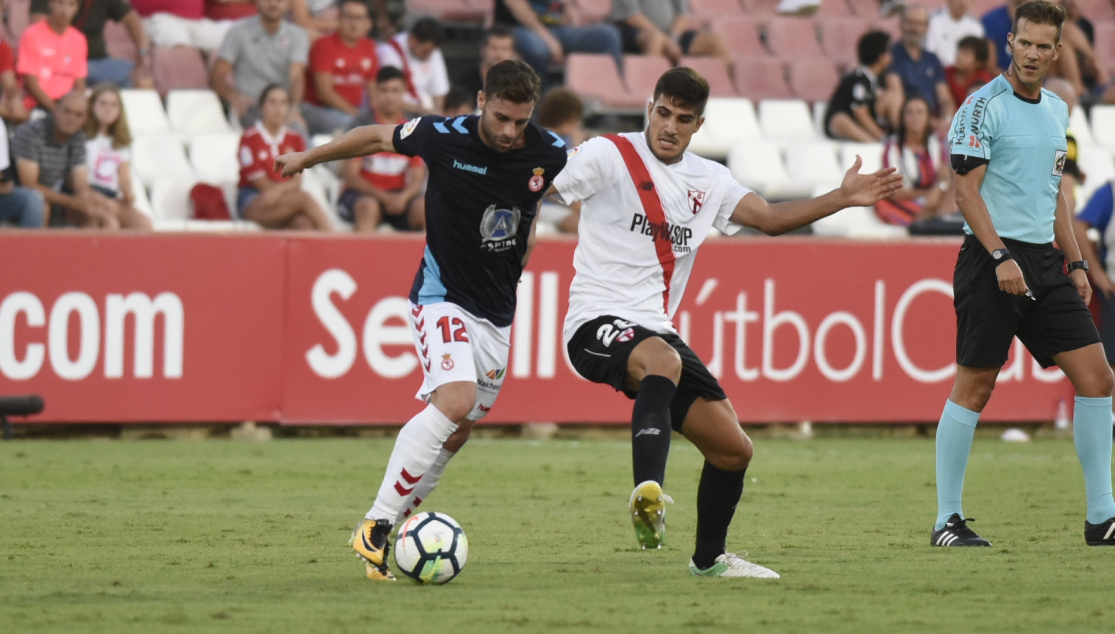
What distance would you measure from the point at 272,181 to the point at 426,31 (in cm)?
293

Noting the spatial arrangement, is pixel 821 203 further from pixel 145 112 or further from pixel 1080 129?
pixel 1080 129

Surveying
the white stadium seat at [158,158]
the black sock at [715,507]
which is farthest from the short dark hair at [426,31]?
the black sock at [715,507]

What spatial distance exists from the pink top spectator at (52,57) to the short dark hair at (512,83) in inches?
331

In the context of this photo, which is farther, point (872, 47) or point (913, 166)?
point (872, 47)

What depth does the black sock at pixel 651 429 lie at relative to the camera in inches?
233

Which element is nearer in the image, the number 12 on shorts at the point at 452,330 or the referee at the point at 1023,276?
the number 12 on shorts at the point at 452,330

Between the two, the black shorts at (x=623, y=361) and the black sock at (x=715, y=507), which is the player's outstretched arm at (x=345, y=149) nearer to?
the black shorts at (x=623, y=361)

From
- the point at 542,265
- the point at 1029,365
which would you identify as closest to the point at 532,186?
the point at 542,265

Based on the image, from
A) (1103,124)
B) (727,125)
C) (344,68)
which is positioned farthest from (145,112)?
(1103,124)

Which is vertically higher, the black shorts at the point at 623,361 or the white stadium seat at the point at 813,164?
the white stadium seat at the point at 813,164

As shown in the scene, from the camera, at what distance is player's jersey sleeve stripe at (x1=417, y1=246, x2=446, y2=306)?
654 centimetres

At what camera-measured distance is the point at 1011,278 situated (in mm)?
7090

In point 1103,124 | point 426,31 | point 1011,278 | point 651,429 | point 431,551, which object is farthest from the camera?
point 1103,124

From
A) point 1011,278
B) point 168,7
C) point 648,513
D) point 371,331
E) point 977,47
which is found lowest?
point 648,513
